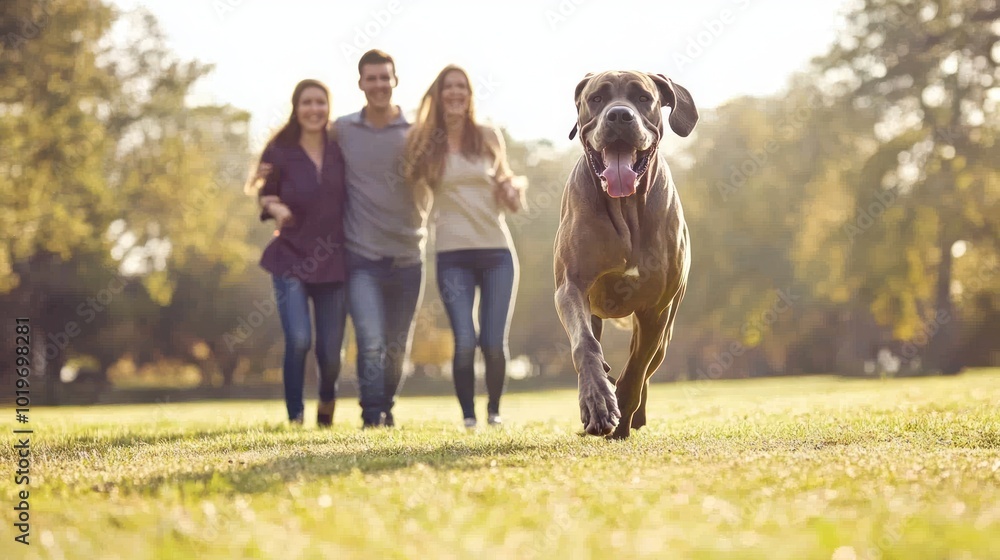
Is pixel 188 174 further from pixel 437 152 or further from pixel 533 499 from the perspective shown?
pixel 533 499

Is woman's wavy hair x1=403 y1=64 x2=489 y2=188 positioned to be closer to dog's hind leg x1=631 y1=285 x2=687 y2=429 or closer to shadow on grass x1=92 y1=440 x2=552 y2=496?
dog's hind leg x1=631 y1=285 x2=687 y2=429

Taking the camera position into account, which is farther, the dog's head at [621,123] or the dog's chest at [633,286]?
the dog's chest at [633,286]

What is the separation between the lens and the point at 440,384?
3400 cm

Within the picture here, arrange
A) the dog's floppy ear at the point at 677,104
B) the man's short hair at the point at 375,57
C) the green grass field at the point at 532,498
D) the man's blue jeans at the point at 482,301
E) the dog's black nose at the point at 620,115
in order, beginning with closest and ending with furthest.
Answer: the green grass field at the point at 532,498
the dog's black nose at the point at 620,115
the dog's floppy ear at the point at 677,104
the man's blue jeans at the point at 482,301
the man's short hair at the point at 375,57

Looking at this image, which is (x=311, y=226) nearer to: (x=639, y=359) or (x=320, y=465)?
(x=639, y=359)

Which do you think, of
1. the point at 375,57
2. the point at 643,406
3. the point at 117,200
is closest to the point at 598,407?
the point at 643,406

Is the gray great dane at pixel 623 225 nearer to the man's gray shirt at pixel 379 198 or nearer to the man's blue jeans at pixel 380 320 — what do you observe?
the man's gray shirt at pixel 379 198

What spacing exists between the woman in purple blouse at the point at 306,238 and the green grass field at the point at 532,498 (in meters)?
2.40

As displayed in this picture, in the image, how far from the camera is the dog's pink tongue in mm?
5039

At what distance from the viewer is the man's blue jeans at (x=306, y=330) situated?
Result: 25.2 feet

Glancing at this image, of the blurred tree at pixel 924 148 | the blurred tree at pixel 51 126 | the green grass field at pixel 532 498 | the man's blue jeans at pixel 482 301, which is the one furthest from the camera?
the blurred tree at pixel 924 148

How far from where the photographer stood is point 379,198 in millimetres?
7699

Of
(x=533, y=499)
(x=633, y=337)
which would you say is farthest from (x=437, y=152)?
(x=533, y=499)

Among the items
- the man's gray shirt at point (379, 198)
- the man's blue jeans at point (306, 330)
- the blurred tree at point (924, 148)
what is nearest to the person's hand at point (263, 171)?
the man's gray shirt at point (379, 198)
